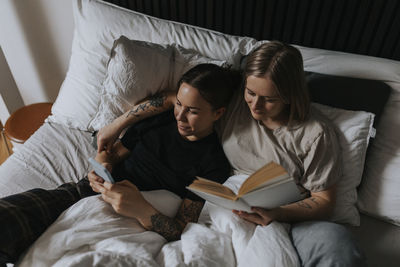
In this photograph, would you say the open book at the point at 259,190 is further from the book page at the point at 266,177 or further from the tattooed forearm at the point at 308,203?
the tattooed forearm at the point at 308,203

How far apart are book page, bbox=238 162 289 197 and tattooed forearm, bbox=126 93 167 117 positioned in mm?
561

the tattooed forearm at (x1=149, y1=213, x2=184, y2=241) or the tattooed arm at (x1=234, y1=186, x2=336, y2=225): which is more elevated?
the tattooed arm at (x1=234, y1=186, x2=336, y2=225)

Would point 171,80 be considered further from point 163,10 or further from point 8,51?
point 8,51

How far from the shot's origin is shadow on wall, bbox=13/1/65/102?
1806 mm

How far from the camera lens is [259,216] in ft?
3.39

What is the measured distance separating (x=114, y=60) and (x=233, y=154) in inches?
24.5

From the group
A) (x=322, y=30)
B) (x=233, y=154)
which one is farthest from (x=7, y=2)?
(x=322, y=30)

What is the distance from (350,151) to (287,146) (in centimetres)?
23

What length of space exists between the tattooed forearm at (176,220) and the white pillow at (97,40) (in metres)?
0.63

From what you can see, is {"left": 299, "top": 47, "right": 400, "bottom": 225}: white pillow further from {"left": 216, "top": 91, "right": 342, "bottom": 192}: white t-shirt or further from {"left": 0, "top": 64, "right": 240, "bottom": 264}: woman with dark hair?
{"left": 0, "top": 64, "right": 240, "bottom": 264}: woman with dark hair

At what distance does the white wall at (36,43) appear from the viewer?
180 centimetres

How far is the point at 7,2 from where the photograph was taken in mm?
1773

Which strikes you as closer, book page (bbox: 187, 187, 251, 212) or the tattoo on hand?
book page (bbox: 187, 187, 251, 212)

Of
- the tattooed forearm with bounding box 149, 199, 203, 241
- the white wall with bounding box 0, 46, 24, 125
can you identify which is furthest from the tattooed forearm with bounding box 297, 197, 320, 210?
the white wall with bounding box 0, 46, 24, 125
